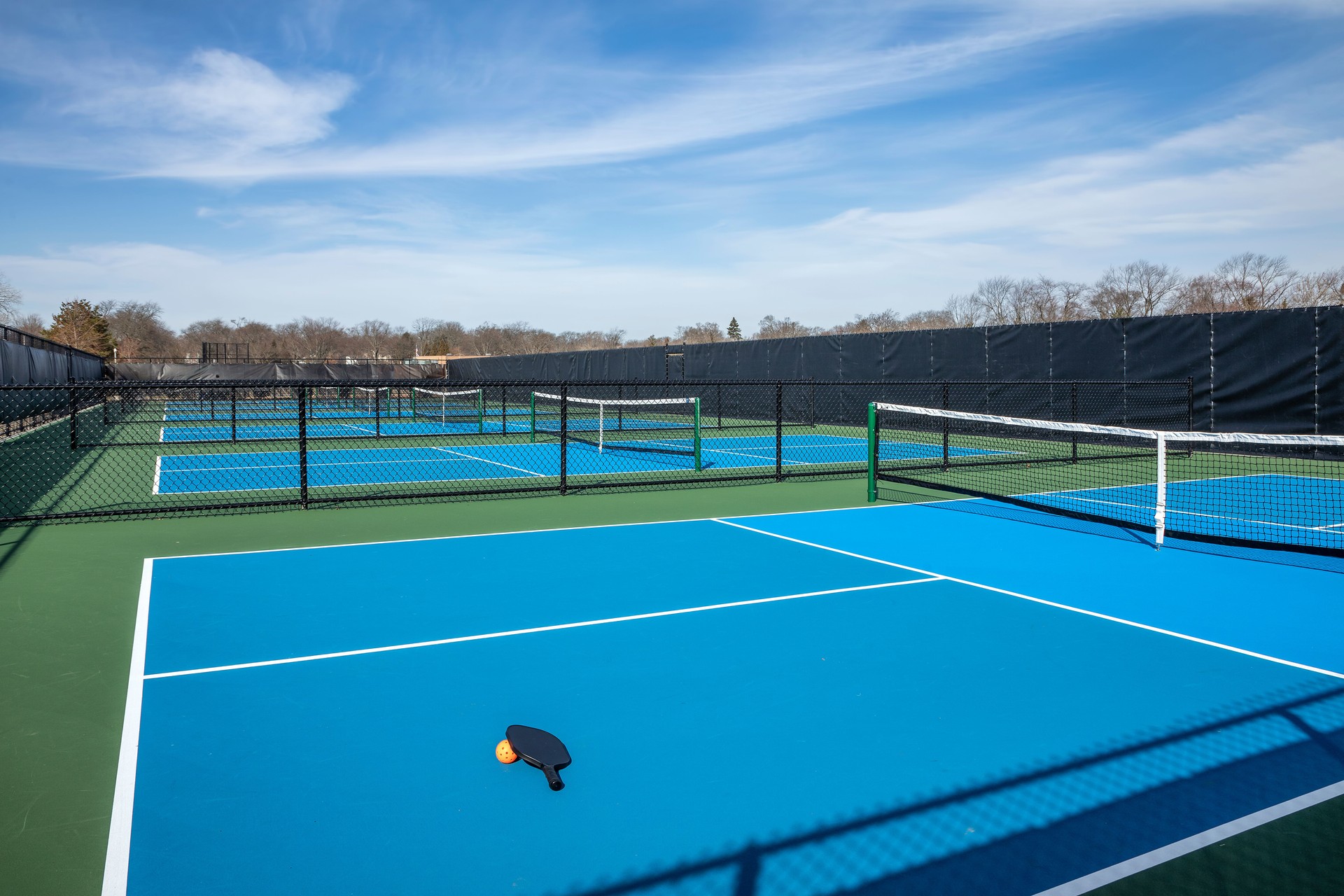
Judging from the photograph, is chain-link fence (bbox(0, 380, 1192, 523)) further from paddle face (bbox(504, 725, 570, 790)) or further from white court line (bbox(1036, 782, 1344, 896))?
white court line (bbox(1036, 782, 1344, 896))

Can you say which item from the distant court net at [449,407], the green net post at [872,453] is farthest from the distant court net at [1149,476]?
the distant court net at [449,407]

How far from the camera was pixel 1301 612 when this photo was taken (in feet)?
21.4

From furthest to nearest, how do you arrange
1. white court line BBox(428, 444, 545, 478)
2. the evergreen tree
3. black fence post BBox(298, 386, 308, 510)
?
the evergreen tree, white court line BBox(428, 444, 545, 478), black fence post BBox(298, 386, 308, 510)

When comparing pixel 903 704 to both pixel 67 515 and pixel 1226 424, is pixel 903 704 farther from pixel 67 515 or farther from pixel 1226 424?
pixel 1226 424

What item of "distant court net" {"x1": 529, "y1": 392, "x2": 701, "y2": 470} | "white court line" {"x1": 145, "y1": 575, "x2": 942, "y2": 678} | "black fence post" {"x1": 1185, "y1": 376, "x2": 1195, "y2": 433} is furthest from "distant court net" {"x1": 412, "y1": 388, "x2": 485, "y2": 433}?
Answer: "white court line" {"x1": 145, "y1": 575, "x2": 942, "y2": 678}

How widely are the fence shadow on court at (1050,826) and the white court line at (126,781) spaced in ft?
5.38

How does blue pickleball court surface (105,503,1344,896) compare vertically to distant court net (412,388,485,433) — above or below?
below

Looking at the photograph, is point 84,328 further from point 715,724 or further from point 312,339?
point 715,724

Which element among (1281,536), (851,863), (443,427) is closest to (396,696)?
(851,863)

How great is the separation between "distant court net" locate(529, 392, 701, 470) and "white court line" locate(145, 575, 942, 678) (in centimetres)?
648

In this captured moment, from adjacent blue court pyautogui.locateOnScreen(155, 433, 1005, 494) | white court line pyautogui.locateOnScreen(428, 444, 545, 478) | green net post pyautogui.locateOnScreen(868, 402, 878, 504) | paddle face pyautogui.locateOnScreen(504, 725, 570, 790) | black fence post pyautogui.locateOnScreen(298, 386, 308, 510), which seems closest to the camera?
paddle face pyautogui.locateOnScreen(504, 725, 570, 790)

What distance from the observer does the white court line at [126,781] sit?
319cm

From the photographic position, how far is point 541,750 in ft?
13.2

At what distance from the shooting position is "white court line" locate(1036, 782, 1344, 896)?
122 inches
